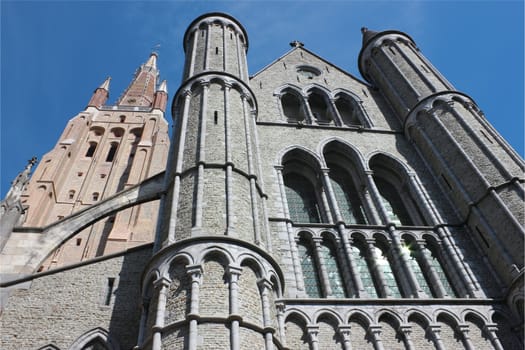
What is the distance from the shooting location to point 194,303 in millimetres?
7191

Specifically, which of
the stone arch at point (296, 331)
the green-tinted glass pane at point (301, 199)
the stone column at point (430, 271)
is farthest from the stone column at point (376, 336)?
the green-tinted glass pane at point (301, 199)

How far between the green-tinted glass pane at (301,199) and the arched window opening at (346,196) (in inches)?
26.3

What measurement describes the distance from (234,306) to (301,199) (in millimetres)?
6228

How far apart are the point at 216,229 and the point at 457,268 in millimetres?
5703

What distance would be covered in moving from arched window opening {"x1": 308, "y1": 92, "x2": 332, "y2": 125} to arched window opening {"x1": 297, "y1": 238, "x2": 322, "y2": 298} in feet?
21.9

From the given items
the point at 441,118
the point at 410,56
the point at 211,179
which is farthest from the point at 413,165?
the point at 211,179

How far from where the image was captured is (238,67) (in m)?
14.5

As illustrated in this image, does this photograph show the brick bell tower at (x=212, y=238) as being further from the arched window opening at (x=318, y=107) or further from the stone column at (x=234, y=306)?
the arched window opening at (x=318, y=107)

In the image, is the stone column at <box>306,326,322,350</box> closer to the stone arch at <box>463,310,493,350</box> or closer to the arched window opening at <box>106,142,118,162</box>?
the stone arch at <box>463,310,493,350</box>

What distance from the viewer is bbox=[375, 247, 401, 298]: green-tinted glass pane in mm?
10500

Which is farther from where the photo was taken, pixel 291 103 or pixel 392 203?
pixel 291 103

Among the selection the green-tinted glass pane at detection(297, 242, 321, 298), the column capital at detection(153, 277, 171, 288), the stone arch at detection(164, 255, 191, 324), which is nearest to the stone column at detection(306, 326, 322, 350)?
the green-tinted glass pane at detection(297, 242, 321, 298)

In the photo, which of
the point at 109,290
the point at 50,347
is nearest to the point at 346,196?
the point at 109,290

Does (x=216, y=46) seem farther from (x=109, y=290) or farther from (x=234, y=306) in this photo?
(x=234, y=306)
